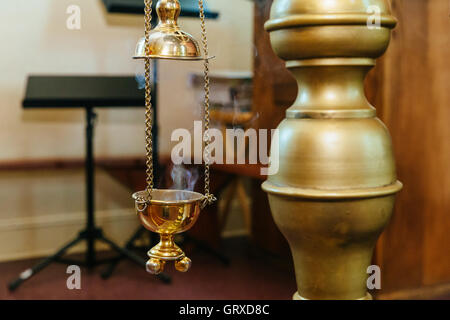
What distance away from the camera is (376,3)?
34.4 inches

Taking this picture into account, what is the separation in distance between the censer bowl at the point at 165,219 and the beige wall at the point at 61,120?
2.55 m

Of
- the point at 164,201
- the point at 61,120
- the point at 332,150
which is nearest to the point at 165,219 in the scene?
the point at 164,201

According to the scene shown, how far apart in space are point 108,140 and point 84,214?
462mm

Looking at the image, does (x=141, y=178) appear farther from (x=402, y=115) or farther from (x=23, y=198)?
(x=402, y=115)

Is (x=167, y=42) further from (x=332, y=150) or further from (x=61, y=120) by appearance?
(x=61, y=120)

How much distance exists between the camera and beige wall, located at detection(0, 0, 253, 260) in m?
3.32

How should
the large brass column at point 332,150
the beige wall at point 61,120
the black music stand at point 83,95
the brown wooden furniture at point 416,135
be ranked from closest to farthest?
1. the large brass column at point 332,150
2. the brown wooden furniture at point 416,135
3. the black music stand at point 83,95
4. the beige wall at point 61,120

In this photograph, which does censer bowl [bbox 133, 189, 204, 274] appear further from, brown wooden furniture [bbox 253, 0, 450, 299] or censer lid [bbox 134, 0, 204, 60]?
brown wooden furniture [bbox 253, 0, 450, 299]

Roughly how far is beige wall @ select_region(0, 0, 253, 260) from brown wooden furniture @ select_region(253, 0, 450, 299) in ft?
5.80

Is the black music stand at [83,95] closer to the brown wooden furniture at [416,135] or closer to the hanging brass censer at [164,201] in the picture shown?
the brown wooden furniture at [416,135]

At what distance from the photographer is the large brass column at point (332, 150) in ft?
2.76

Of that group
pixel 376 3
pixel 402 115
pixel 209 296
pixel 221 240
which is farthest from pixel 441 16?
pixel 221 240

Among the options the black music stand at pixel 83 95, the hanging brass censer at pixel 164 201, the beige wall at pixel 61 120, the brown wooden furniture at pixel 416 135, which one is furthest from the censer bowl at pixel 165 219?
the beige wall at pixel 61 120

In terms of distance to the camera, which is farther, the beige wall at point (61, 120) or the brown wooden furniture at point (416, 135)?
the beige wall at point (61, 120)
